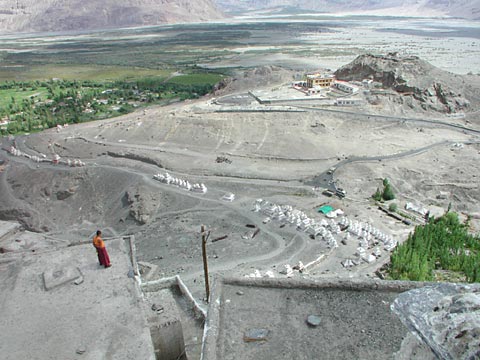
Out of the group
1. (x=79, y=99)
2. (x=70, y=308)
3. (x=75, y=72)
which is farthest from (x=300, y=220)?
(x=75, y=72)

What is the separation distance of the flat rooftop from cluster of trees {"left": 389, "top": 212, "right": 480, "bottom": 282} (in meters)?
12.6

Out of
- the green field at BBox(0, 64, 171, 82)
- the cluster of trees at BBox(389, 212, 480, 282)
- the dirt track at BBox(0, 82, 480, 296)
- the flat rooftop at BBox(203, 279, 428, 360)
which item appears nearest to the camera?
the flat rooftop at BBox(203, 279, 428, 360)

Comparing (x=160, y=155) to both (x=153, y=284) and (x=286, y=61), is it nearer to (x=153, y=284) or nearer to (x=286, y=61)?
(x=153, y=284)

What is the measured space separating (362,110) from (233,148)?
23.1m

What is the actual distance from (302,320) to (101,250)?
8.09 m

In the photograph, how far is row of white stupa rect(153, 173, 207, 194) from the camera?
3506cm

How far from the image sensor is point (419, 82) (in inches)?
2549

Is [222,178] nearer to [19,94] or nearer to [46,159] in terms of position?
[46,159]

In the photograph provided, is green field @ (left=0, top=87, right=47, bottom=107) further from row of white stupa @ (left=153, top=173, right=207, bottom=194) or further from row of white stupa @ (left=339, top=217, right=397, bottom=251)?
→ row of white stupa @ (left=339, top=217, right=397, bottom=251)

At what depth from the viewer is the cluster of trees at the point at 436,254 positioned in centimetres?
2106

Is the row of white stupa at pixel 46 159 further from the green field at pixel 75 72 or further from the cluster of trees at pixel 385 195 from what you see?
the green field at pixel 75 72

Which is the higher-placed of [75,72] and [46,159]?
[75,72]

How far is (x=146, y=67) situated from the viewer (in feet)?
403

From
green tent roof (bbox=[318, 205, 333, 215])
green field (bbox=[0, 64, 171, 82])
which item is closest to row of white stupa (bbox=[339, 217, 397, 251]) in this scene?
green tent roof (bbox=[318, 205, 333, 215])
